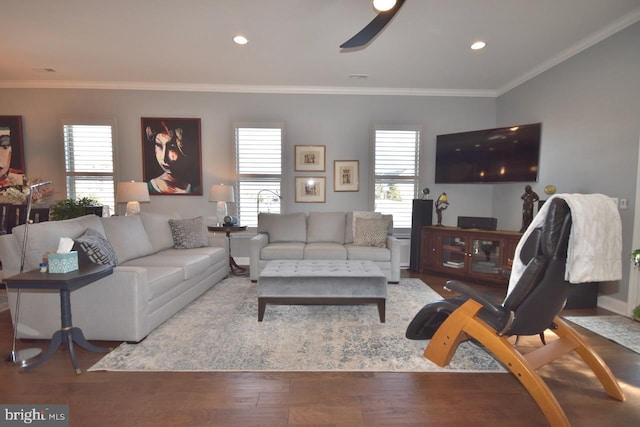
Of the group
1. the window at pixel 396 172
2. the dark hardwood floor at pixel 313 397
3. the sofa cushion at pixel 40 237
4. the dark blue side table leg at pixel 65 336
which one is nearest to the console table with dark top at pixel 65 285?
the dark blue side table leg at pixel 65 336

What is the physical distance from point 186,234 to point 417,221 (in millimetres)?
3503

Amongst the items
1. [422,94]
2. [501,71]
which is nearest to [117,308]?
[422,94]

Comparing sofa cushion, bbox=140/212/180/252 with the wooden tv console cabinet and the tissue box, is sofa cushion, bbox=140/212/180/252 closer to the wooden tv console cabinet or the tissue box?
the tissue box

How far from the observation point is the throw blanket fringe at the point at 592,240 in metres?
1.47

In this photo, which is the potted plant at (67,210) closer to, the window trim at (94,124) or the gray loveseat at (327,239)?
the window trim at (94,124)

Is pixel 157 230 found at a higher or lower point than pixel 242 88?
lower

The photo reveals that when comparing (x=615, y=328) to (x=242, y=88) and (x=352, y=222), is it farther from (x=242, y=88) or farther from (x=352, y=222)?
(x=242, y=88)

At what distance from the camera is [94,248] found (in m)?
2.39

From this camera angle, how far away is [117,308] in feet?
7.44

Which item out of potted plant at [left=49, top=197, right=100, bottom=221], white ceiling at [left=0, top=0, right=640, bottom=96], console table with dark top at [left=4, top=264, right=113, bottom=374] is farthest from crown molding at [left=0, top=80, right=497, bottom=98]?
console table with dark top at [left=4, top=264, right=113, bottom=374]

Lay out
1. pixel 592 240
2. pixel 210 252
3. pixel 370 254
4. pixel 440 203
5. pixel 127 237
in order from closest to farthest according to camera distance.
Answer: pixel 592 240 → pixel 127 237 → pixel 210 252 → pixel 370 254 → pixel 440 203

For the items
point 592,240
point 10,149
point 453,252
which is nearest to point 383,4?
point 592,240

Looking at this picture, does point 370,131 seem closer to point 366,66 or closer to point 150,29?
point 366,66

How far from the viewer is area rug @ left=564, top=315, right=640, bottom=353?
94.0 inches
